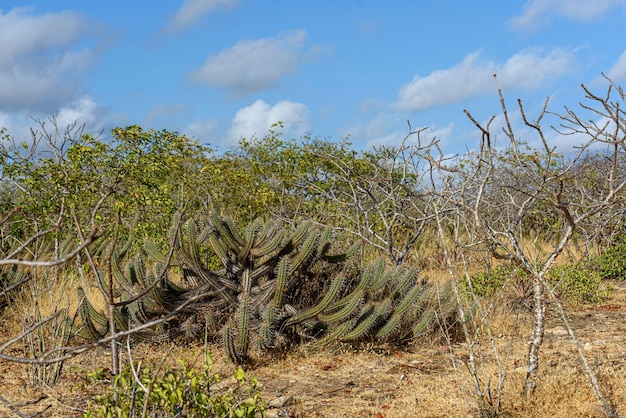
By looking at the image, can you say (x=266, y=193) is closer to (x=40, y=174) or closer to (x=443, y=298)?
(x=40, y=174)

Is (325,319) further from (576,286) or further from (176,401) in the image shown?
(576,286)

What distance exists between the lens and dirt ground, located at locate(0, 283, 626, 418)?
436cm

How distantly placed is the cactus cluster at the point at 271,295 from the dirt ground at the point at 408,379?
0.22 m

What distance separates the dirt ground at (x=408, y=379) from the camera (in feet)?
14.3

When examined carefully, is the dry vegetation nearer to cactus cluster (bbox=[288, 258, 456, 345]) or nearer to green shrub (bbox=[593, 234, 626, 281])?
cactus cluster (bbox=[288, 258, 456, 345])

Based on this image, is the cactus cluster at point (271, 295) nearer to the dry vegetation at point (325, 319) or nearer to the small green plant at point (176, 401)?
the dry vegetation at point (325, 319)

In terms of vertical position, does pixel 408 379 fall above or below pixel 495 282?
below

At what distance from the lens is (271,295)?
20.2 ft

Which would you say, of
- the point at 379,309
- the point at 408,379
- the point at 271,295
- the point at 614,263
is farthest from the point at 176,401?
the point at 614,263

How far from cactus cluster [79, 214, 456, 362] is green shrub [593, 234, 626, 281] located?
474 cm

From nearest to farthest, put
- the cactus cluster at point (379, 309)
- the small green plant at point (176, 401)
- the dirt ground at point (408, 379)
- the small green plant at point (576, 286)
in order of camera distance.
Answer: the small green plant at point (176, 401) < the dirt ground at point (408, 379) < the cactus cluster at point (379, 309) < the small green plant at point (576, 286)

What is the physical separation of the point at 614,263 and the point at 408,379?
245 inches

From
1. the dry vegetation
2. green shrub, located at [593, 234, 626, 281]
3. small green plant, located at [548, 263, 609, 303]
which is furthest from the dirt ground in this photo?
green shrub, located at [593, 234, 626, 281]

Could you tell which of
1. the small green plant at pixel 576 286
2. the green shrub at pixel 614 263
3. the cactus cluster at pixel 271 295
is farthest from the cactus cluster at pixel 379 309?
the green shrub at pixel 614 263
